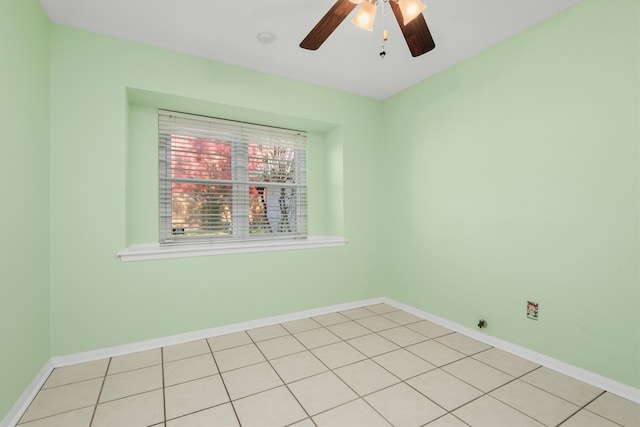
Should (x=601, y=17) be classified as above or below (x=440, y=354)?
→ above

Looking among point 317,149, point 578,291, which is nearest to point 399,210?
point 317,149

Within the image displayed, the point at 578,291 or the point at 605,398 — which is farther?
the point at 578,291

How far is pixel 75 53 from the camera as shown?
7.61 feet

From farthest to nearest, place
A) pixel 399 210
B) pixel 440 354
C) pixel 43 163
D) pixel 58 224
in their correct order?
pixel 399 210
pixel 440 354
pixel 58 224
pixel 43 163

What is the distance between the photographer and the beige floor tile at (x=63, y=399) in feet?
5.70

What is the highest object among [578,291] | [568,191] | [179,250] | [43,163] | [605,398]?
[43,163]

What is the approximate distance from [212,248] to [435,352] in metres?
2.18

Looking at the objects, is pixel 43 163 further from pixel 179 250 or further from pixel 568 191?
Result: pixel 568 191

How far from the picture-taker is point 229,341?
272 centimetres

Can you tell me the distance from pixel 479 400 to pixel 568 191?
1568 millimetres

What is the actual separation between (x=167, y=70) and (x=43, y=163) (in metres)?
1.21

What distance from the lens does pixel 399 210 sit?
362cm

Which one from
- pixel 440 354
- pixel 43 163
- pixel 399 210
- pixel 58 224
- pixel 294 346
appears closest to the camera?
pixel 43 163

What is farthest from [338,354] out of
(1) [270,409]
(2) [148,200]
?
(2) [148,200]
